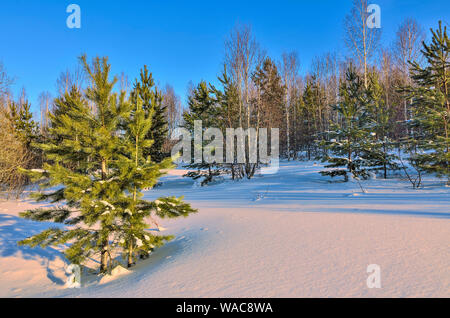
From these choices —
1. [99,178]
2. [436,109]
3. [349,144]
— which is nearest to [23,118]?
[99,178]

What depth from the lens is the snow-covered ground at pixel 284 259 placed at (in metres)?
2.41

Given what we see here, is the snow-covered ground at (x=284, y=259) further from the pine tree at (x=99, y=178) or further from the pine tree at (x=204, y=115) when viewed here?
the pine tree at (x=204, y=115)

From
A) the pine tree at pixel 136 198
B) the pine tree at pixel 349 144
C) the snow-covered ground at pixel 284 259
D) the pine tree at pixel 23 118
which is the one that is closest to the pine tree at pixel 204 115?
the pine tree at pixel 349 144

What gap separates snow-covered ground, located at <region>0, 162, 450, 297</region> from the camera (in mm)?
2408

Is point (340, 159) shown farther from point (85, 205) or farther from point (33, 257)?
point (33, 257)

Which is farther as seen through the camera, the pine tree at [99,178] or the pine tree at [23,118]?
the pine tree at [23,118]

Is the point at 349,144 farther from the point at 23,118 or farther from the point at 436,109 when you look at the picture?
the point at 23,118

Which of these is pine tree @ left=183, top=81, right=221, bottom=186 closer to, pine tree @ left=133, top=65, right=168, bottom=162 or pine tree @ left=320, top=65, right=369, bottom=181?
pine tree @ left=133, top=65, right=168, bottom=162

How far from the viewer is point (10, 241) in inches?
228

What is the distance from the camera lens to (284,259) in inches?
122

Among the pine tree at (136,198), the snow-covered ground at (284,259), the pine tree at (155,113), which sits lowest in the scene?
the snow-covered ground at (284,259)
